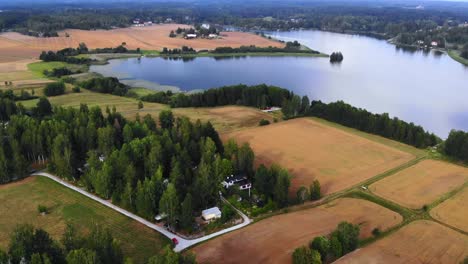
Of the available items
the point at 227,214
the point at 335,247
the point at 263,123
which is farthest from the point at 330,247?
the point at 263,123

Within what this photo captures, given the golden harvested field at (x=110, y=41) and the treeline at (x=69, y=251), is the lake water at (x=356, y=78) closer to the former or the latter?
the golden harvested field at (x=110, y=41)

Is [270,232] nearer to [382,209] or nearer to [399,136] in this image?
[382,209]

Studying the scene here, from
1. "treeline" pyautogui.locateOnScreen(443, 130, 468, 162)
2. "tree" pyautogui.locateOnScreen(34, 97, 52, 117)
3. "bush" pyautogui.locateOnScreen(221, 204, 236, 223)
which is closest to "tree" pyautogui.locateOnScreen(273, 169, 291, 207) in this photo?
"bush" pyautogui.locateOnScreen(221, 204, 236, 223)

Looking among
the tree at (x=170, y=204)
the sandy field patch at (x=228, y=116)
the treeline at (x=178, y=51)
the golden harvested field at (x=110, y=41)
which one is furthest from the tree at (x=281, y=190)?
the golden harvested field at (x=110, y=41)

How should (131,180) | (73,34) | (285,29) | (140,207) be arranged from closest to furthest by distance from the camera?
(140,207), (131,180), (73,34), (285,29)

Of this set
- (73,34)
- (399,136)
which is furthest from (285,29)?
(399,136)

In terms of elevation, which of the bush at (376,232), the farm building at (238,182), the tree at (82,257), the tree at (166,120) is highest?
the tree at (82,257)
